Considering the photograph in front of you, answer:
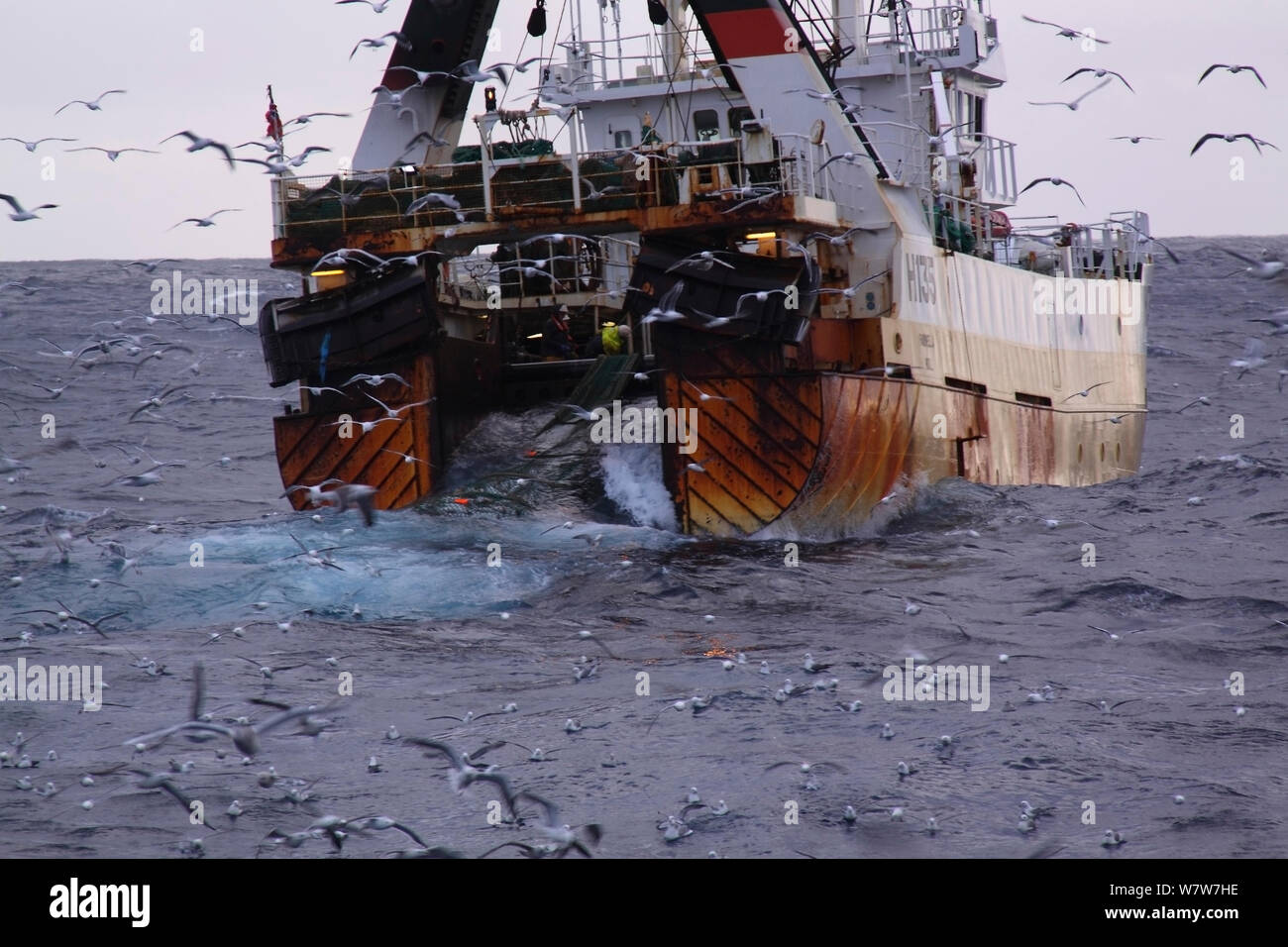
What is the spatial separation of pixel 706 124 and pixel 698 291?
755 cm

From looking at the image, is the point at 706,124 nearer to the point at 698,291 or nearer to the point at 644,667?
the point at 698,291

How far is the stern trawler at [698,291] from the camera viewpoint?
19594mm

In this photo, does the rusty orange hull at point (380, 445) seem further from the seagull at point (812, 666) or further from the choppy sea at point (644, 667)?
the seagull at point (812, 666)

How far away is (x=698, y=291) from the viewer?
1958cm

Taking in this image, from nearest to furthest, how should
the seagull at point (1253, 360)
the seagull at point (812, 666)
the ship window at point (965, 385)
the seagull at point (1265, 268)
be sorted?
1. the seagull at point (1265, 268)
2. the seagull at point (1253, 360)
3. the seagull at point (812, 666)
4. the ship window at point (965, 385)

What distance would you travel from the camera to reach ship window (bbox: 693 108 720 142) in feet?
86.1

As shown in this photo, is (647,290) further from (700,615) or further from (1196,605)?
(1196,605)

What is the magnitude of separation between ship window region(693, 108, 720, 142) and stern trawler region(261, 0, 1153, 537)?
0.88ft

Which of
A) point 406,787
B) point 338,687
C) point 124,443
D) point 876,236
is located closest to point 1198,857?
point 406,787

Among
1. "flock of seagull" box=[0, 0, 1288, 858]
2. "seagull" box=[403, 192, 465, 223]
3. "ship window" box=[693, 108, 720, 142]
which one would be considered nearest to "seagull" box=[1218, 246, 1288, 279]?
"flock of seagull" box=[0, 0, 1288, 858]

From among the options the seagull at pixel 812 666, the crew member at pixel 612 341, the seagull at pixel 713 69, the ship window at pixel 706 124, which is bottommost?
the seagull at pixel 812 666

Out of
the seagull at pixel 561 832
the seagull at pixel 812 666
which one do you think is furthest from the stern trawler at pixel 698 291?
the seagull at pixel 561 832

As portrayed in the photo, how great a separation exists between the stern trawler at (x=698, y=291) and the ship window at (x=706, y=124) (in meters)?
0.27

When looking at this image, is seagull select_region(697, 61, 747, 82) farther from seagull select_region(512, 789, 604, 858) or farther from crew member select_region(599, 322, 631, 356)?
seagull select_region(512, 789, 604, 858)
